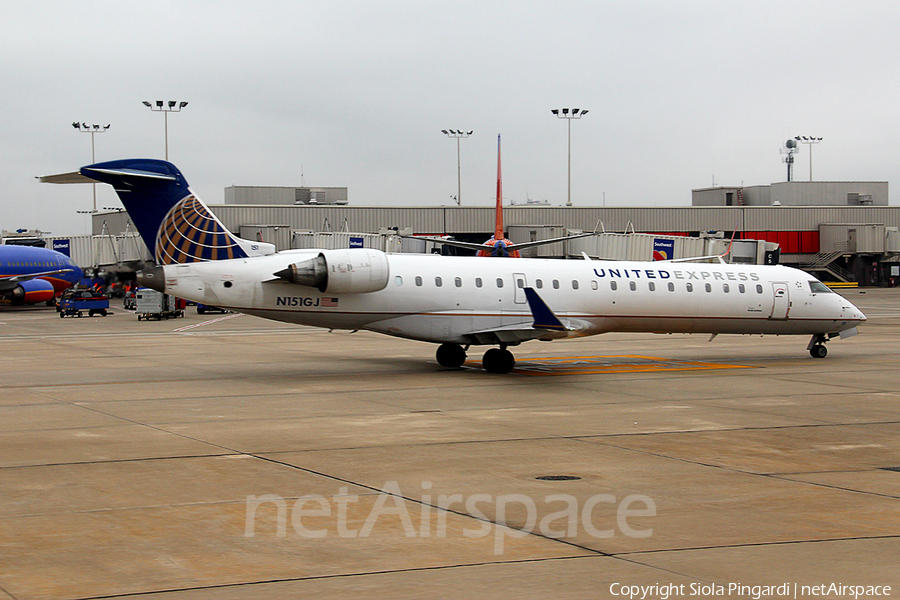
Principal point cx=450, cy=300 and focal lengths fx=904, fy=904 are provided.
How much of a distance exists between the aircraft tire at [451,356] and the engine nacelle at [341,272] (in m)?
3.05

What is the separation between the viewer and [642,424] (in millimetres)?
14938

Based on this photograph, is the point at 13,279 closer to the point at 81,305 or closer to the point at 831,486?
the point at 81,305

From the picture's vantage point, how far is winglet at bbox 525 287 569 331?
2061 cm

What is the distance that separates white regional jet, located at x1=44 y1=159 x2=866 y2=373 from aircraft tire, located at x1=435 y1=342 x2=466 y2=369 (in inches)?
1.2

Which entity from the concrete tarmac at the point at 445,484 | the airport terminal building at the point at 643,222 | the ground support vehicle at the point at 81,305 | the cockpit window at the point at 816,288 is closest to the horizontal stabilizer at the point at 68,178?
the concrete tarmac at the point at 445,484

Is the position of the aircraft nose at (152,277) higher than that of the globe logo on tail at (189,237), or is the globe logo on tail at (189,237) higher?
the globe logo on tail at (189,237)

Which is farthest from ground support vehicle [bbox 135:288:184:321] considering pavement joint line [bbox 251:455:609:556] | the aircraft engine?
pavement joint line [bbox 251:455:609:556]

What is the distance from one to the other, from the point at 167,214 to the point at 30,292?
43576 millimetres

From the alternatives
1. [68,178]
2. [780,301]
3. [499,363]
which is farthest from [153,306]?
[780,301]

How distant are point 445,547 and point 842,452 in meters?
7.24

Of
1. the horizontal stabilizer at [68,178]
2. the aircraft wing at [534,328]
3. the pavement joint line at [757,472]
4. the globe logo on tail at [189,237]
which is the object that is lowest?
the pavement joint line at [757,472]

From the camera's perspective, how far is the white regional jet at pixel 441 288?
21203 mm

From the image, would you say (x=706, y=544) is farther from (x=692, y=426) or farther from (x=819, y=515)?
(x=692, y=426)

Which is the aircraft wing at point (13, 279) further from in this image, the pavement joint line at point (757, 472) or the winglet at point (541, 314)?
the pavement joint line at point (757, 472)
